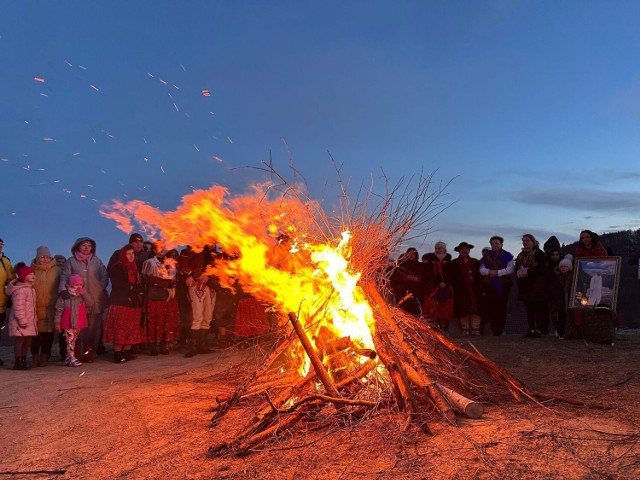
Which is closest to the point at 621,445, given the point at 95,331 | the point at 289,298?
the point at 289,298

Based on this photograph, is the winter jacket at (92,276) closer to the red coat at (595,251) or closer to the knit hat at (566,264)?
the knit hat at (566,264)

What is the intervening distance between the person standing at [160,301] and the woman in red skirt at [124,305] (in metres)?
0.19

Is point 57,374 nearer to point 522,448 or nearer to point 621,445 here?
point 522,448

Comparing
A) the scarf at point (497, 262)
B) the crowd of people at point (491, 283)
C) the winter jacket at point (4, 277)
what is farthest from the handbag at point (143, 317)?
the scarf at point (497, 262)

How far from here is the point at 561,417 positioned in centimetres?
390

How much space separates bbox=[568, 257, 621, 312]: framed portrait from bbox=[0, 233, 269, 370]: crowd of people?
5441 mm

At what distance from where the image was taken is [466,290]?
9.98m

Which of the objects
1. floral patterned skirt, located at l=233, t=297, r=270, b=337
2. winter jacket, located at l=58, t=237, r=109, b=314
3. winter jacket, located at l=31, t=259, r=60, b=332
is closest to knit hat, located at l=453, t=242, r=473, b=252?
floral patterned skirt, located at l=233, t=297, r=270, b=337

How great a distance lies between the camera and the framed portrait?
28.7 feet

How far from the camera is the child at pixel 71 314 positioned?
25.4 feet

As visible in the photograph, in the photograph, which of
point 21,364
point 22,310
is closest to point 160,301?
point 22,310

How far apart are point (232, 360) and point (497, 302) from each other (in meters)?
5.35

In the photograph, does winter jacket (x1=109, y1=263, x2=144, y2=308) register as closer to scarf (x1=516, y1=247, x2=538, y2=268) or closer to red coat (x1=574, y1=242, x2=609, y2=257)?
scarf (x1=516, y1=247, x2=538, y2=268)

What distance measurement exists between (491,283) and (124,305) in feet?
21.5
